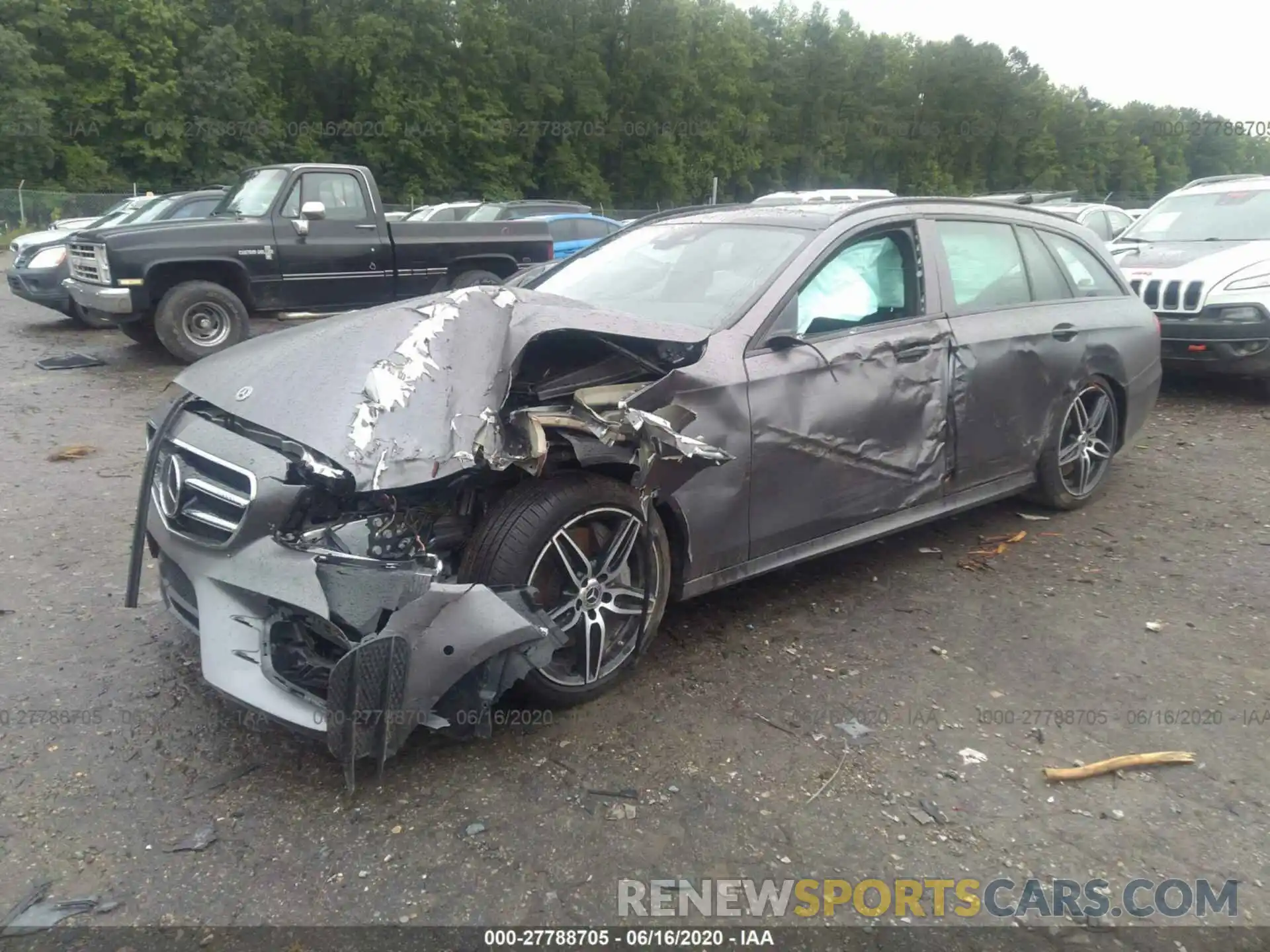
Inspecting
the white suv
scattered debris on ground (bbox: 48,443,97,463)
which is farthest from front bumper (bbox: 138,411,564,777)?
the white suv

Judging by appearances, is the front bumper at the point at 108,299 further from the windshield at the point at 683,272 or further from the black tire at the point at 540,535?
the black tire at the point at 540,535

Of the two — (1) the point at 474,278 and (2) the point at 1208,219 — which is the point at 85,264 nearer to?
(1) the point at 474,278

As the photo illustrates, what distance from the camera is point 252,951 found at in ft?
7.43

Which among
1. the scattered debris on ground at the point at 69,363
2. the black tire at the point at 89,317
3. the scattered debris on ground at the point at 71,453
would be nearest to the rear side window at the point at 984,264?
the scattered debris on ground at the point at 71,453

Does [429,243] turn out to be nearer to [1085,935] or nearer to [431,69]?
[1085,935]

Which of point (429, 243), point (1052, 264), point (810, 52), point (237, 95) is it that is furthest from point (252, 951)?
point (810, 52)

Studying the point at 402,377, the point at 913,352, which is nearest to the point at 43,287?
the point at 402,377

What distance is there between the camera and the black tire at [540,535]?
298 cm

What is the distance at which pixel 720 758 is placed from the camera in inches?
121

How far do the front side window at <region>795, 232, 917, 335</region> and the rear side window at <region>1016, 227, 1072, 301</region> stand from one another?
1.01 meters

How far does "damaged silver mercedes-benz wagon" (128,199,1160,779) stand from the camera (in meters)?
2.79

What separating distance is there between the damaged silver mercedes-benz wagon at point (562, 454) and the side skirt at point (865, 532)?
0.01 m

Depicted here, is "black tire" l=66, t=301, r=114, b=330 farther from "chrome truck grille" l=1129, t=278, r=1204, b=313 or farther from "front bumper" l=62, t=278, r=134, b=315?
"chrome truck grille" l=1129, t=278, r=1204, b=313

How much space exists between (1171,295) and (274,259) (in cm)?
858
